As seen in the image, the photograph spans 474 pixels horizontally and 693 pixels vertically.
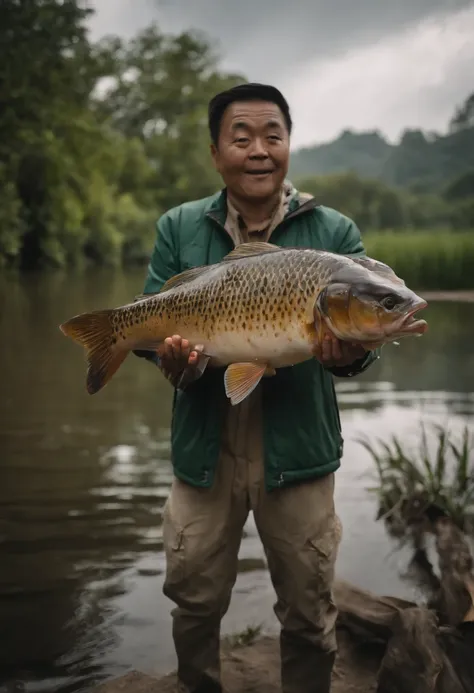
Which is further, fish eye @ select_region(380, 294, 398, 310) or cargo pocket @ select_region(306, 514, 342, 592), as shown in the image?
cargo pocket @ select_region(306, 514, 342, 592)

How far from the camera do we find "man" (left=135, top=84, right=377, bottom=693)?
114 inches

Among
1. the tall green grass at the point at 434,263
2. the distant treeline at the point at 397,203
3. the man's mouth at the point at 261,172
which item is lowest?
the man's mouth at the point at 261,172

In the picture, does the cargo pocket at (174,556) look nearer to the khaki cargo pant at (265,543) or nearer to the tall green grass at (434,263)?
the khaki cargo pant at (265,543)

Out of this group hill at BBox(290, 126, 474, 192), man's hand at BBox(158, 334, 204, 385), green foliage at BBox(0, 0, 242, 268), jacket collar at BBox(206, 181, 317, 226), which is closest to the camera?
man's hand at BBox(158, 334, 204, 385)

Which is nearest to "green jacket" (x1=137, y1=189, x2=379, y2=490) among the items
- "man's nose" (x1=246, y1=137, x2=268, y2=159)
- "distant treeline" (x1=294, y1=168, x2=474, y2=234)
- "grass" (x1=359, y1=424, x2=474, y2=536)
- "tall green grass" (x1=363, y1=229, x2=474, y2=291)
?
"man's nose" (x1=246, y1=137, x2=268, y2=159)

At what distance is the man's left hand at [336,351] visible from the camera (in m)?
2.53

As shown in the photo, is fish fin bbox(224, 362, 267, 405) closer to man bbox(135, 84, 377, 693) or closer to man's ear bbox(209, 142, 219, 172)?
man bbox(135, 84, 377, 693)

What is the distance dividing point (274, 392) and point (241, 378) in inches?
10.2

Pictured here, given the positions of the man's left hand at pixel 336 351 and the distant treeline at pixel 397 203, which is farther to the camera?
the distant treeline at pixel 397 203

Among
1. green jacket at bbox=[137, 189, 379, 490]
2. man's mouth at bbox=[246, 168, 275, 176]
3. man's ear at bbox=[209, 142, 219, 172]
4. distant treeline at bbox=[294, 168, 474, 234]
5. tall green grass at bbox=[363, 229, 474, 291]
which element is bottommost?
green jacket at bbox=[137, 189, 379, 490]

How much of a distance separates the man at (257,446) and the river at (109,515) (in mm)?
991

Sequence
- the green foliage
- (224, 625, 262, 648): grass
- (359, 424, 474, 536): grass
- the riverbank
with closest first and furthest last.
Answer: the riverbank < (224, 625, 262, 648): grass < (359, 424, 474, 536): grass < the green foliage

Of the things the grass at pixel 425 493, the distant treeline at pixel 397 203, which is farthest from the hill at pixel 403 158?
the grass at pixel 425 493

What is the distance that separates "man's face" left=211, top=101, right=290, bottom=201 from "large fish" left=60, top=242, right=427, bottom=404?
0.91ft
